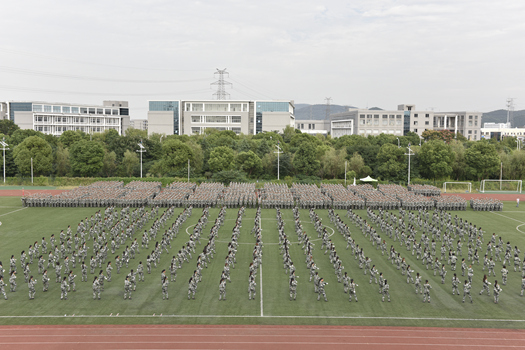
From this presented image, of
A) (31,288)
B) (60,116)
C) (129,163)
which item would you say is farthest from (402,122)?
(31,288)

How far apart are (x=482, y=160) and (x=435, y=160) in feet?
22.7

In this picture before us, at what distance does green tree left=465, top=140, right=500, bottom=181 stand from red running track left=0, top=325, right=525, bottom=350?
52906mm

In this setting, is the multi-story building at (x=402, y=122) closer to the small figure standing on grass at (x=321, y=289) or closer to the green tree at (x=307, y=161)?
the green tree at (x=307, y=161)

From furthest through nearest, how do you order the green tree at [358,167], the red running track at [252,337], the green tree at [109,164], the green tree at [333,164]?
the green tree at [109,164], the green tree at [333,164], the green tree at [358,167], the red running track at [252,337]

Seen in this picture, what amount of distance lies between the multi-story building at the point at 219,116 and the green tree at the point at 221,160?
213 ft

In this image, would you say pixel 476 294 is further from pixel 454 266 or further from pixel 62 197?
pixel 62 197

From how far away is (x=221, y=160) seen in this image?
63281mm

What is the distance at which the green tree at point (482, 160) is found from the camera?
2457 inches

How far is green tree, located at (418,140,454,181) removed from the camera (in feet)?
207

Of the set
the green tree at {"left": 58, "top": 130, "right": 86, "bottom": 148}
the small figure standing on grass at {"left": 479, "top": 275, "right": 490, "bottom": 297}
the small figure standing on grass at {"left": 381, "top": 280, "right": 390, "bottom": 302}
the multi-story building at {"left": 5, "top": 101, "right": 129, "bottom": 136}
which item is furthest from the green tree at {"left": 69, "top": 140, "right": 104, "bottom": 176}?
the multi-story building at {"left": 5, "top": 101, "right": 129, "bottom": 136}

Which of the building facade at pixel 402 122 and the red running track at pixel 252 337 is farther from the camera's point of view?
the building facade at pixel 402 122

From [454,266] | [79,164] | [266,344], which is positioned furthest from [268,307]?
[79,164]

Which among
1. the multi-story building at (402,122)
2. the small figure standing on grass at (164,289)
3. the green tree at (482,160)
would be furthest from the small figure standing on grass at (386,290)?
the multi-story building at (402,122)

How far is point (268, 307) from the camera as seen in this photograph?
59.3 feet
